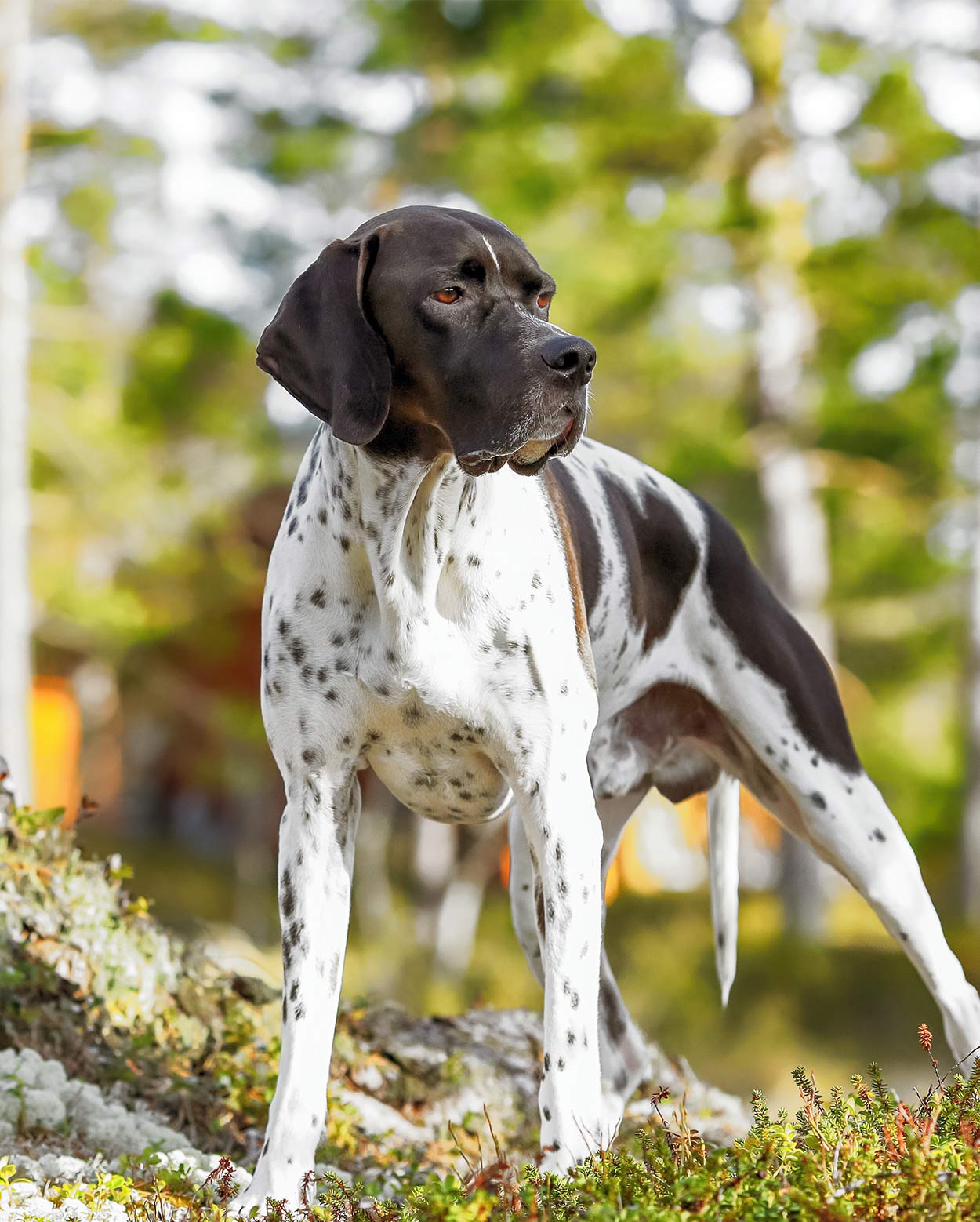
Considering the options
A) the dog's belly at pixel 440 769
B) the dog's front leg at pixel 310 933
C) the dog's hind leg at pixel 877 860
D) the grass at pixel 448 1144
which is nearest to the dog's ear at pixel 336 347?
the dog's belly at pixel 440 769

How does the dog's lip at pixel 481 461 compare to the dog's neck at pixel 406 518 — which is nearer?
the dog's lip at pixel 481 461

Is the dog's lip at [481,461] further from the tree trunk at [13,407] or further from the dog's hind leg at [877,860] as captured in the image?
the tree trunk at [13,407]

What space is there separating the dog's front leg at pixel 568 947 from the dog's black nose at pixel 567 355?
38.7 inches

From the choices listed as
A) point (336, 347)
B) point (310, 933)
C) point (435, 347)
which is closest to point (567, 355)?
point (435, 347)

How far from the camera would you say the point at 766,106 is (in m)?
15.3

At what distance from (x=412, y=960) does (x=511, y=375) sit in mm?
13429

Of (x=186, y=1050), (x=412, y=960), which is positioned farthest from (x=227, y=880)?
(x=186, y=1050)

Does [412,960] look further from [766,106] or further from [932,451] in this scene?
[766,106]

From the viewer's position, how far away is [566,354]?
3.05 meters

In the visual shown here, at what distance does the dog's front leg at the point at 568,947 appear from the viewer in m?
3.31

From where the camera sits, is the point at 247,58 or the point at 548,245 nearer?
the point at 548,245

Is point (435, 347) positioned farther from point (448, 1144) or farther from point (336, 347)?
point (448, 1144)

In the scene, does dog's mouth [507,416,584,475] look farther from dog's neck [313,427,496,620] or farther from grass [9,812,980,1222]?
grass [9,812,980,1222]

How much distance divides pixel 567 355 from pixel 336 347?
574 millimetres
